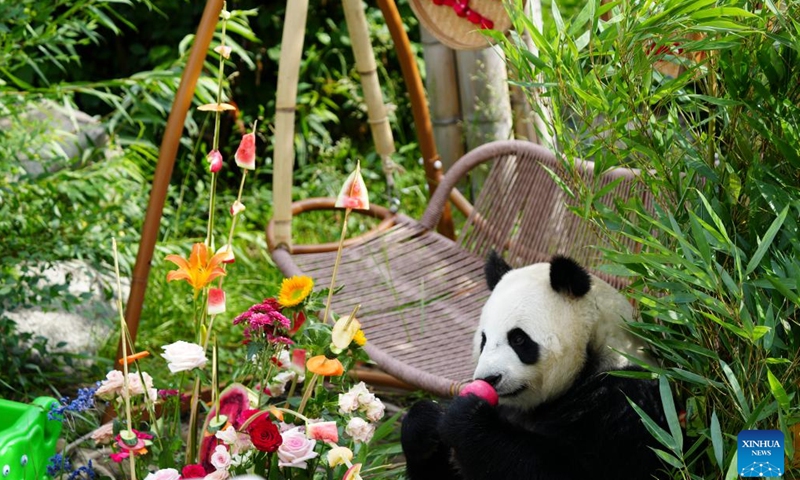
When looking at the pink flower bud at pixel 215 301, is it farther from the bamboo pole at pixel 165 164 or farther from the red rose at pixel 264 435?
the bamboo pole at pixel 165 164

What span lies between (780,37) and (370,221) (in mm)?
3048

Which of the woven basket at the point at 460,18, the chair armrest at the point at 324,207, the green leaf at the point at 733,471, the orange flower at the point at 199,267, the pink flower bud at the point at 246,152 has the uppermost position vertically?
the woven basket at the point at 460,18

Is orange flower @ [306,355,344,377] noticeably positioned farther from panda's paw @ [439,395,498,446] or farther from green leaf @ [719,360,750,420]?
green leaf @ [719,360,750,420]

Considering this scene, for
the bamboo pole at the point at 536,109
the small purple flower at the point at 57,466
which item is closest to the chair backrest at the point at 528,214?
the bamboo pole at the point at 536,109

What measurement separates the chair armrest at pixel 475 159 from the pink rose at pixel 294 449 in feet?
4.98

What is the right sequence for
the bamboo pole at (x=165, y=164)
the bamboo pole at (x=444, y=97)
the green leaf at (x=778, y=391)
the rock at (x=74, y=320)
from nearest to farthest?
the green leaf at (x=778, y=391) < the bamboo pole at (x=165, y=164) < the rock at (x=74, y=320) < the bamboo pole at (x=444, y=97)

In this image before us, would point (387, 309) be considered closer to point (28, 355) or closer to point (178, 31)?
point (28, 355)

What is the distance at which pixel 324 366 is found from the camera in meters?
1.95

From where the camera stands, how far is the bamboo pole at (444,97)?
4.19 metres

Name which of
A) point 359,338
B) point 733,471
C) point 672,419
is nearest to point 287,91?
point 359,338

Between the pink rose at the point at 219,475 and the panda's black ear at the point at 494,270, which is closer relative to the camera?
the pink rose at the point at 219,475

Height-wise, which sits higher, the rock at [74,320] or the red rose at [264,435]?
the red rose at [264,435]

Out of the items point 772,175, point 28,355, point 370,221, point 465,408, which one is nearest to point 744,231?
point 772,175

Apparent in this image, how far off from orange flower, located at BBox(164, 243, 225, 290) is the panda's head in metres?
0.55
